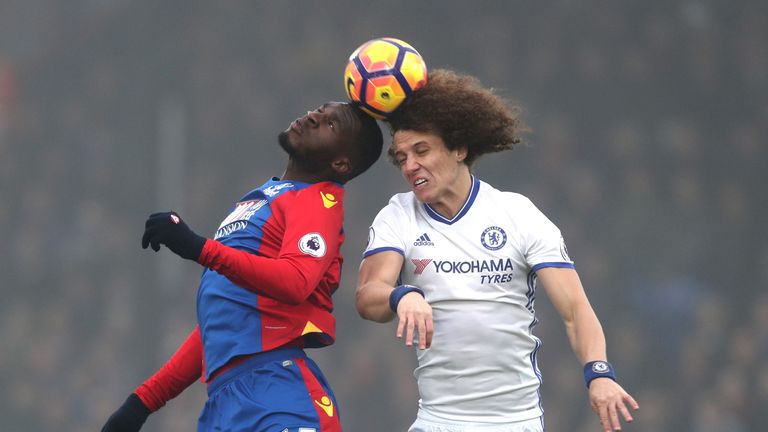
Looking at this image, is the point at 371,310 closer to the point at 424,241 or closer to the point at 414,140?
the point at 424,241

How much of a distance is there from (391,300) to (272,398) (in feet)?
1.61

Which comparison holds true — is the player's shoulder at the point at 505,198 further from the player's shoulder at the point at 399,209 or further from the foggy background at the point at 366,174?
the foggy background at the point at 366,174

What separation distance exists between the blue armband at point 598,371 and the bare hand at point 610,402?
0.03 meters

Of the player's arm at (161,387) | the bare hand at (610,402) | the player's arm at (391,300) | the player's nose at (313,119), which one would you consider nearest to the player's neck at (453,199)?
the player's arm at (391,300)

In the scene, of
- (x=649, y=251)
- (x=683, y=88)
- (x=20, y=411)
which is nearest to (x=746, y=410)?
(x=649, y=251)

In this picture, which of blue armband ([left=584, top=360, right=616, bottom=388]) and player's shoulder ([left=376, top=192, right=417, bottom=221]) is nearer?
blue armband ([left=584, top=360, right=616, bottom=388])

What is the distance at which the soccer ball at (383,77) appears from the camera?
4113 mm

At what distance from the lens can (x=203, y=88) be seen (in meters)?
9.23

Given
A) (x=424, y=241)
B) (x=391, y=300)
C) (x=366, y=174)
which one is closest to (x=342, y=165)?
(x=424, y=241)

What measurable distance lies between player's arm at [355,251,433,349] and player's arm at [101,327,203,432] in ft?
2.12

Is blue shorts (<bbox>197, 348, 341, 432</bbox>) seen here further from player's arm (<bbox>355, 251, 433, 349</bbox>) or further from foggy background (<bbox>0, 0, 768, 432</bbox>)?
foggy background (<bbox>0, 0, 768, 432</bbox>)

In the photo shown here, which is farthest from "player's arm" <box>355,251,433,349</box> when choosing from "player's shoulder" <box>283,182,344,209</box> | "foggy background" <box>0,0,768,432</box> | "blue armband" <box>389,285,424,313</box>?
"foggy background" <box>0,0,768,432</box>

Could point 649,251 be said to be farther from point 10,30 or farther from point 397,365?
point 10,30

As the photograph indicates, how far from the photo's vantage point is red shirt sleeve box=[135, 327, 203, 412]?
4.22 meters
